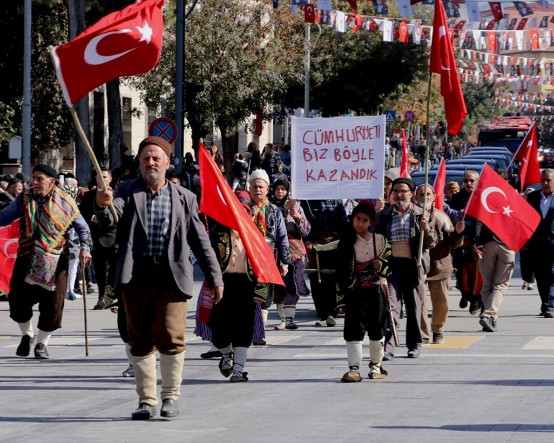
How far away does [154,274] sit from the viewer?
348 inches

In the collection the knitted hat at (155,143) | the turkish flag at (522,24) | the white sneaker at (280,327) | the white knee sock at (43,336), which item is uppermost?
the turkish flag at (522,24)

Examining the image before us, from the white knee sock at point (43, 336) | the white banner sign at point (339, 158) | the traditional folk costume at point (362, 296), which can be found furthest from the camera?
the white banner sign at point (339, 158)

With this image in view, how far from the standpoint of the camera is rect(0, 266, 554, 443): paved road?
835 cm

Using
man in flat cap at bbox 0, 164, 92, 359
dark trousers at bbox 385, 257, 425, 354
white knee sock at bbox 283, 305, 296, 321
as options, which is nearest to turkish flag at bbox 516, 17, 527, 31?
white knee sock at bbox 283, 305, 296, 321

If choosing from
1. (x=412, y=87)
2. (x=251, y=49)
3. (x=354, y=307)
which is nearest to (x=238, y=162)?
(x=251, y=49)

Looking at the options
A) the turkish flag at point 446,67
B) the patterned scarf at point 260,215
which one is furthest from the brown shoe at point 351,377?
the turkish flag at point 446,67

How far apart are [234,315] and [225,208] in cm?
88

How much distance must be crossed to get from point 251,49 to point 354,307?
26.4m

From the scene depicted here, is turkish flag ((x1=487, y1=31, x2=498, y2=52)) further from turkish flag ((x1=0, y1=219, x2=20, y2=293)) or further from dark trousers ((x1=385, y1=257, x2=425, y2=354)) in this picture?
dark trousers ((x1=385, y1=257, x2=425, y2=354))

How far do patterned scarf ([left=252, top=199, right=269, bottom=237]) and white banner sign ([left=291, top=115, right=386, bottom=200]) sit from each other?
7.24 ft

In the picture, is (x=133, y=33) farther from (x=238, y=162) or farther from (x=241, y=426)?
→ (x=238, y=162)

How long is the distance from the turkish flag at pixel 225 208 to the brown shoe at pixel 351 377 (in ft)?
3.14

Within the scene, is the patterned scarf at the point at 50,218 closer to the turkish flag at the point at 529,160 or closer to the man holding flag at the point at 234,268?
the man holding flag at the point at 234,268

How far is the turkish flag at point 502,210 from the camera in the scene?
Answer: 1504cm
